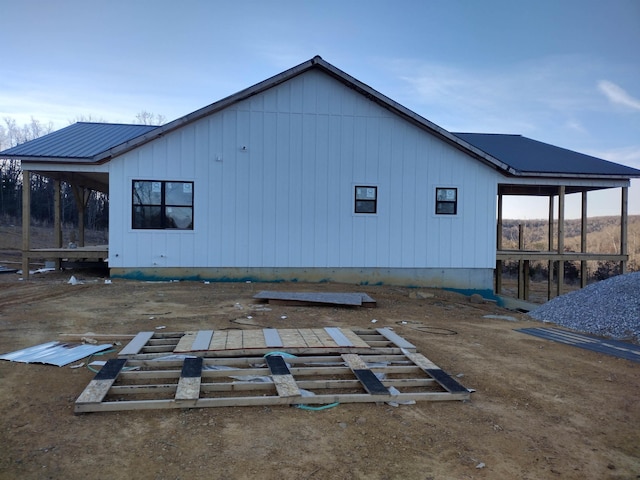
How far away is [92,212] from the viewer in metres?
45.9

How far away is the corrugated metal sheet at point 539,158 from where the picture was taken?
53.6ft

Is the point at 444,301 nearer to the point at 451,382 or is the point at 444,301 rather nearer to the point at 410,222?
the point at 410,222

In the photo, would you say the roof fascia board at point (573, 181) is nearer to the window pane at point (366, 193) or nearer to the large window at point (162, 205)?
the window pane at point (366, 193)

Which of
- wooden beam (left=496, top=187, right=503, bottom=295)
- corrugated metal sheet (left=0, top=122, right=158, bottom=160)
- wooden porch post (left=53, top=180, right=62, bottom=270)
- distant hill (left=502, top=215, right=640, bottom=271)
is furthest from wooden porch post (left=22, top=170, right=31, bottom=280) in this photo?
distant hill (left=502, top=215, right=640, bottom=271)

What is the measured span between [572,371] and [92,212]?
155 ft

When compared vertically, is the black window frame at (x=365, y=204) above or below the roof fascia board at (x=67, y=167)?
below

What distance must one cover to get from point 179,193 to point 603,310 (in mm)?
11460

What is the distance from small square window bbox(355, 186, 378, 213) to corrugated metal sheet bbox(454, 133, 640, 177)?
4.96 m

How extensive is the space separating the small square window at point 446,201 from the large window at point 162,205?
7.87 m

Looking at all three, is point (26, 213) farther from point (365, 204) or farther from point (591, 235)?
point (591, 235)

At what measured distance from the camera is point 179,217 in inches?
562

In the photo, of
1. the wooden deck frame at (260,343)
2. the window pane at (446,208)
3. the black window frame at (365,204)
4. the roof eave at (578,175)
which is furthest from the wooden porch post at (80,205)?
the roof eave at (578,175)

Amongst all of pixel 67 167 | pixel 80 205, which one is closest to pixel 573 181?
pixel 67 167

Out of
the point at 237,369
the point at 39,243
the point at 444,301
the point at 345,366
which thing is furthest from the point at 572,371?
the point at 39,243
